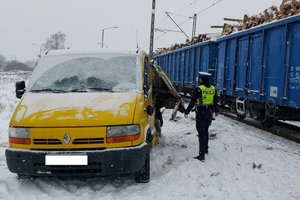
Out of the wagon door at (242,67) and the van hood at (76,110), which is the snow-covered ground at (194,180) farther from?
the wagon door at (242,67)

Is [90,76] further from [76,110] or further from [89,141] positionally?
[89,141]

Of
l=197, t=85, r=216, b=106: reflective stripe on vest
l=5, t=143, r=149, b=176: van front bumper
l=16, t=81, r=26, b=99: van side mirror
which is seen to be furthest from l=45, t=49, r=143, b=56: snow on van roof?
l=5, t=143, r=149, b=176: van front bumper

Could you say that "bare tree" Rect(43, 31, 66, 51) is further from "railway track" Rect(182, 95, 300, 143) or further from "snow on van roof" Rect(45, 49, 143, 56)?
"snow on van roof" Rect(45, 49, 143, 56)

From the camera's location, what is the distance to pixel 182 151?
7469 millimetres

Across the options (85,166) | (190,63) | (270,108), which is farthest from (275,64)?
(190,63)

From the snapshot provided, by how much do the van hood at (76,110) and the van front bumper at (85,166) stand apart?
340mm

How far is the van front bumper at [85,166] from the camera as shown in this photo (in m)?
4.88

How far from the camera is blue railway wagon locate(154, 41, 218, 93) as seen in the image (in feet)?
55.7

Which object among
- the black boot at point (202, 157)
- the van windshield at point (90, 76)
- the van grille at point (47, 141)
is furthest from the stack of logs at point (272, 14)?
the van grille at point (47, 141)

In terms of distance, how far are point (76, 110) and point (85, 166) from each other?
73 cm

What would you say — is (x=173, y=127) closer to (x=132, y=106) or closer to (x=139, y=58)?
(x=139, y=58)

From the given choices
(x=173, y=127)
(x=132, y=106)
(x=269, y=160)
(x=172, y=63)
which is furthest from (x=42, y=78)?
(x=172, y=63)

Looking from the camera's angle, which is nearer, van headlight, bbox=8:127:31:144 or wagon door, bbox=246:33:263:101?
van headlight, bbox=8:127:31:144

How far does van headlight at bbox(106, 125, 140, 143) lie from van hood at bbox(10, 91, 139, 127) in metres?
0.07
